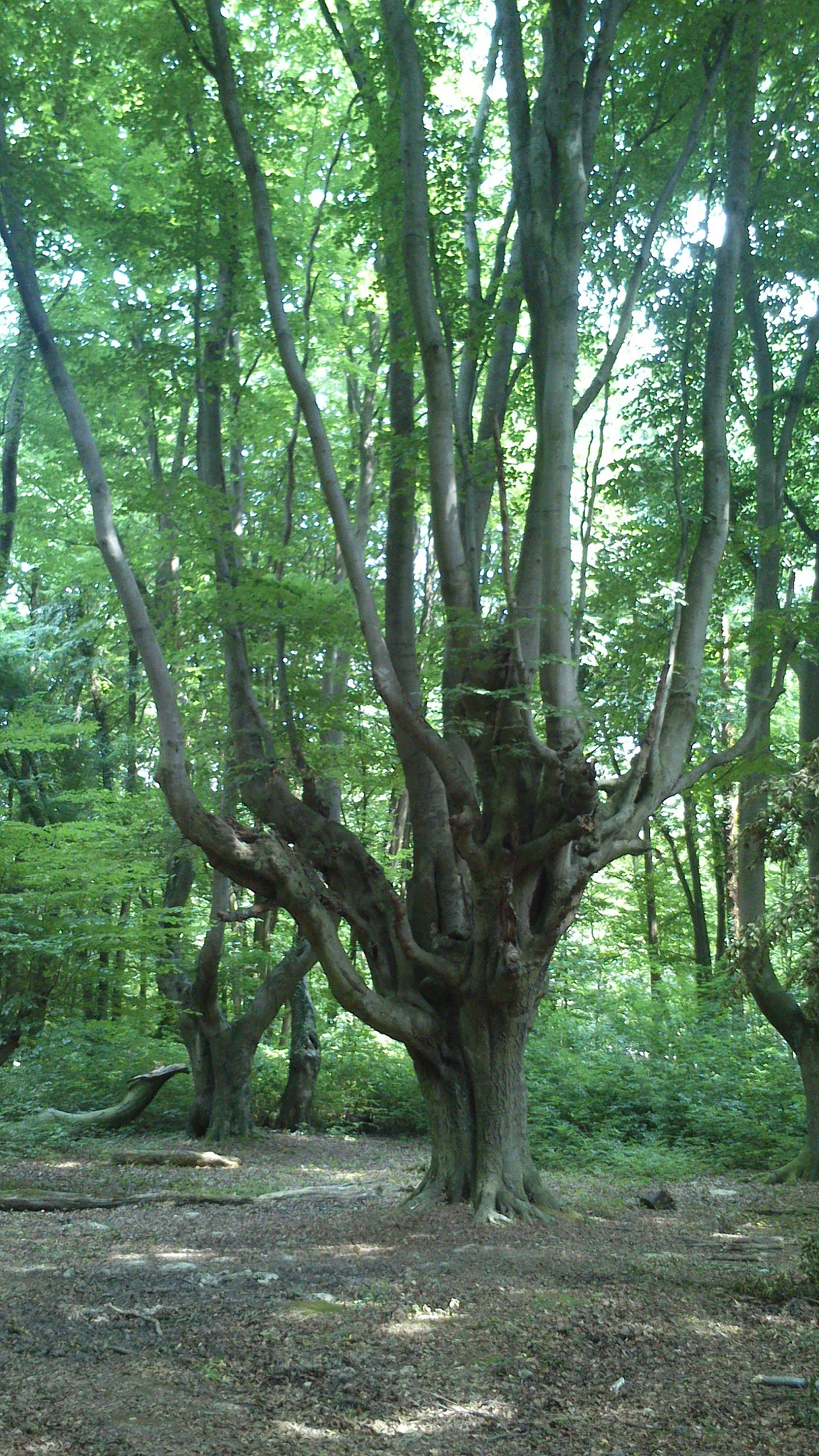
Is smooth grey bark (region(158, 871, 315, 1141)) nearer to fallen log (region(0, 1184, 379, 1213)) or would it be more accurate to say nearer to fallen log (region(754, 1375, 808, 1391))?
fallen log (region(0, 1184, 379, 1213))

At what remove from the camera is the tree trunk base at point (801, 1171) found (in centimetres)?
937

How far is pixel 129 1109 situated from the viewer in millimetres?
12453

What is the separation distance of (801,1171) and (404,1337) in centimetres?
635

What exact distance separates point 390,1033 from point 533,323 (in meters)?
5.03

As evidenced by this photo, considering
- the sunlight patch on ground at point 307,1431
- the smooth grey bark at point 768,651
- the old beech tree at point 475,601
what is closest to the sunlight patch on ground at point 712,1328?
the sunlight patch on ground at point 307,1431

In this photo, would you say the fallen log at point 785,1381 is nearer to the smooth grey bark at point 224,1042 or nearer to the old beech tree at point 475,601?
the old beech tree at point 475,601

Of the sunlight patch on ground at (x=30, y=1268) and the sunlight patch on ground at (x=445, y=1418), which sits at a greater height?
the sunlight patch on ground at (x=445, y=1418)

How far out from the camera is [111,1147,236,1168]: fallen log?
408 inches

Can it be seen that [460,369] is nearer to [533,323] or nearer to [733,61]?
[533,323]

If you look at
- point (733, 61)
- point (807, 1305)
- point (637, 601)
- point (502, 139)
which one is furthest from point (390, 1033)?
point (502, 139)

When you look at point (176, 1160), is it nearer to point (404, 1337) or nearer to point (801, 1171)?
point (801, 1171)

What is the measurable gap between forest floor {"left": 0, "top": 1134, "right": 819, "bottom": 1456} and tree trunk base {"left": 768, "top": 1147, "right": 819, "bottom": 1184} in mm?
2043

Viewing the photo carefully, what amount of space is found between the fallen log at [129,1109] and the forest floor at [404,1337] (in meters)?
4.95

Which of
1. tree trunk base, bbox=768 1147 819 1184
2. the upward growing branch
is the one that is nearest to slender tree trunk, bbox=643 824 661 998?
tree trunk base, bbox=768 1147 819 1184
